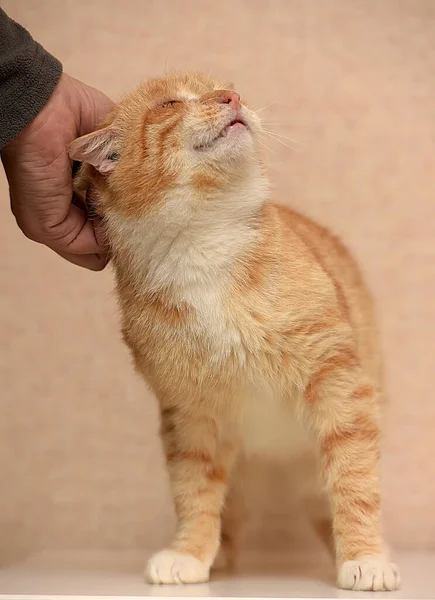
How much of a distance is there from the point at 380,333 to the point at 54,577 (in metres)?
1.11

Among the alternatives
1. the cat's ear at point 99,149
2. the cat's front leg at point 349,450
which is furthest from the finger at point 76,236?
the cat's front leg at point 349,450

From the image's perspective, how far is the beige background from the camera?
2.34 meters

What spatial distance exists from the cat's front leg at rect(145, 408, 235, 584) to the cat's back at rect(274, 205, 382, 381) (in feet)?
1.19

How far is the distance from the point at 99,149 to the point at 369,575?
2.88 ft

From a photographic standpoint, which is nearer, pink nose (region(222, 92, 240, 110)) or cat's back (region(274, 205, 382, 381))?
pink nose (region(222, 92, 240, 110))

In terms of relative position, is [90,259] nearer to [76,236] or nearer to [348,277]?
[76,236]

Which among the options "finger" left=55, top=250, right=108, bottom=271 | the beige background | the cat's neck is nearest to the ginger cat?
the cat's neck

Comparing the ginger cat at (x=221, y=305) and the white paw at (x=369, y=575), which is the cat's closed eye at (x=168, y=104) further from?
the white paw at (x=369, y=575)

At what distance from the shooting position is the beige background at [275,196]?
7.69 feet

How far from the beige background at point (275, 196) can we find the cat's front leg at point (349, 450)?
827 mm

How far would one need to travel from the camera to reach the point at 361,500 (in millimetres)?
1483

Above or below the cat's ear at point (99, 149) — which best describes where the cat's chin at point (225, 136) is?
above

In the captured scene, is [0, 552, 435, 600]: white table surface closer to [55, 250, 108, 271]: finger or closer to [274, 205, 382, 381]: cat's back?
[274, 205, 382, 381]: cat's back

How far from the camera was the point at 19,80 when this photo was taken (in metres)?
1.49
